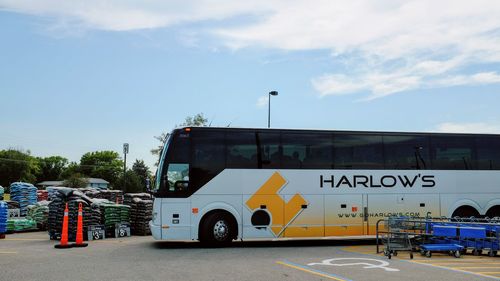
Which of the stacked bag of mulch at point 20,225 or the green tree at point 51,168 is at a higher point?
the green tree at point 51,168

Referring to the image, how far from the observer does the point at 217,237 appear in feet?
50.6

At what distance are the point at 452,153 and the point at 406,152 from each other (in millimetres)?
1714

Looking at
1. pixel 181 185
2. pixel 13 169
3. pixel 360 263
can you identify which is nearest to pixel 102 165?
pixel 13 169

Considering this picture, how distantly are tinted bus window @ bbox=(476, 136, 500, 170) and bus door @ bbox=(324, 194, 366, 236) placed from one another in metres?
4.68

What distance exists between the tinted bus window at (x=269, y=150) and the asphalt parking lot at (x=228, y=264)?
8.69 feet

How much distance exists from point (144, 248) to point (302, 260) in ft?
17.5

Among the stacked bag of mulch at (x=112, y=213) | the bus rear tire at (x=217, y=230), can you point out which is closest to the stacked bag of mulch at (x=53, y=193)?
the stacked bag of mulch at (x=112, y=213)

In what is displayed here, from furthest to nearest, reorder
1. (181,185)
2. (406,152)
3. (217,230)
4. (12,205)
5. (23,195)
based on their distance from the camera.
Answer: (23,195) → (12,205) → (406,152) → (217,230) → (181,185)

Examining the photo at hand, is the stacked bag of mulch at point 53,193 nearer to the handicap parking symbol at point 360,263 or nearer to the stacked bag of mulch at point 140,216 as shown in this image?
the stacked bag of mulch at point 140,216

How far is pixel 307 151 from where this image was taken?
53.6 feet

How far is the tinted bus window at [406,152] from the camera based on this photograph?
55.7 ft

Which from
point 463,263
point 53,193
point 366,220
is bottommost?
point 463,263

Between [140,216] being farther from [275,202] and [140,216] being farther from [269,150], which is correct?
[269,150]

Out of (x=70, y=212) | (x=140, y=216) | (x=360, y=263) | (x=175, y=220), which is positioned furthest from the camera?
(x=140, y=216)
